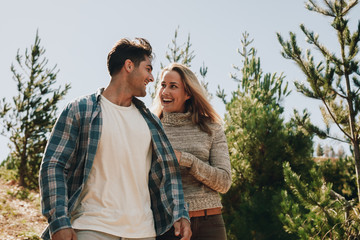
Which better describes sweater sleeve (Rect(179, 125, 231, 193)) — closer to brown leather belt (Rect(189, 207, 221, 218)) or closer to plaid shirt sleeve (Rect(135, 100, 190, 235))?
brown leather belt (Rect(189, 207, 221, 218))

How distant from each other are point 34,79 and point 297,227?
9905 mm

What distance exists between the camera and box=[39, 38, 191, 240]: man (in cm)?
176

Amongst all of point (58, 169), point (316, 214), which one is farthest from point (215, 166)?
point (316, 214)

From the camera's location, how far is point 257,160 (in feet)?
21.6

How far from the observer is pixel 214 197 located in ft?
8.82

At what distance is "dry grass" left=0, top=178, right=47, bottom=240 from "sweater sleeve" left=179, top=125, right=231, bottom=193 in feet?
15.2

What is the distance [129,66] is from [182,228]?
102cm

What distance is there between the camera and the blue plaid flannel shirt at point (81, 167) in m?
1.70

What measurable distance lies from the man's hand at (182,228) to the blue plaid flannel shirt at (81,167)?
31mm

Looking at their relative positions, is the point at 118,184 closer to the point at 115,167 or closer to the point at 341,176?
the point at 115,167

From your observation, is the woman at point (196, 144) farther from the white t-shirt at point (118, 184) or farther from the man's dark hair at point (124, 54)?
the man's dark hair at point (124, 54)

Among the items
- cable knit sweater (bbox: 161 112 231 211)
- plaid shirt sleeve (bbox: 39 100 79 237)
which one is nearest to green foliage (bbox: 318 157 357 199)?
cable knit sweater (bbox: 161 112 231 211)

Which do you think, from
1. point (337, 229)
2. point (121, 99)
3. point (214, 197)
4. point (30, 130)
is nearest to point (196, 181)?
point (214, 197)

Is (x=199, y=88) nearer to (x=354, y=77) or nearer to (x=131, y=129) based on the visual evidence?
(x=131, y=129)
